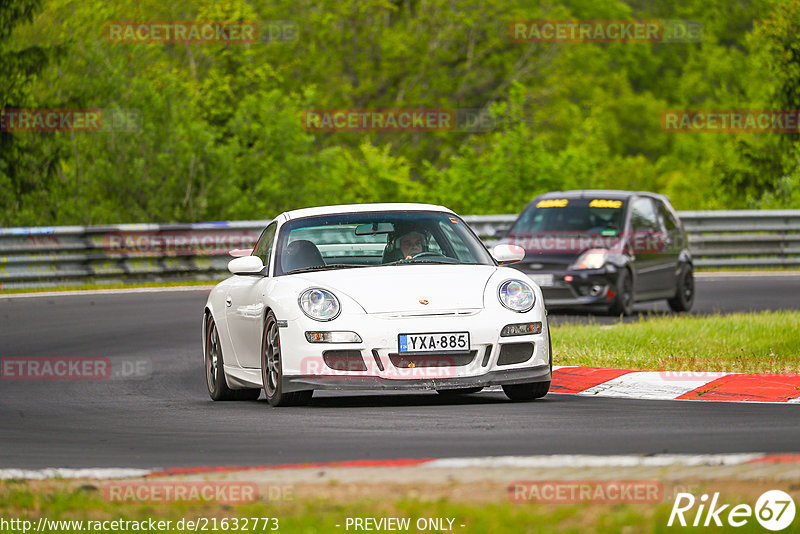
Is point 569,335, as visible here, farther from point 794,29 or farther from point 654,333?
point 794,29

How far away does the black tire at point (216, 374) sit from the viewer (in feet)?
37.4

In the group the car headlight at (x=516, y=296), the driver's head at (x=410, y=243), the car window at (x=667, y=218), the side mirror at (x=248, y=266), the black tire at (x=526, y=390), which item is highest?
the driver's head at (x=410, y=243)

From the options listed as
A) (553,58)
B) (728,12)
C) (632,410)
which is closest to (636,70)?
(728,12)

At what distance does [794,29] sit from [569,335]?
75.9ft

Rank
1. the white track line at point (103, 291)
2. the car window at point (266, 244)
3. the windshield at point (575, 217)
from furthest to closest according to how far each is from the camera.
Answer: the white track line at point (103, 291)
the windshield at point (575, 217)
the car window at point (266, 244)

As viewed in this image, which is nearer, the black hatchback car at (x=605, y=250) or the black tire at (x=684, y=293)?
the black hatchback car at (x=605, y=250)

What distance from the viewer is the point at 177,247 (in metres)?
26.0

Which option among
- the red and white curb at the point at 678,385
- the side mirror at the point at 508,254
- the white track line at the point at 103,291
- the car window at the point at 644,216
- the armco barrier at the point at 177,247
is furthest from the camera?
the armco barrier at the point at 177,247

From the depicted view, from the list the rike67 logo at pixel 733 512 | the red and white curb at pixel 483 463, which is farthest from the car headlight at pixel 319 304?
the rike67 logo at pixel 733 512

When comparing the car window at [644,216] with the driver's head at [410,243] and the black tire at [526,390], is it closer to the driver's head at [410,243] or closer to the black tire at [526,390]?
the driver's head at [410,243]

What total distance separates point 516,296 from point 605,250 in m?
9.07

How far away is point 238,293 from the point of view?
11.2 m

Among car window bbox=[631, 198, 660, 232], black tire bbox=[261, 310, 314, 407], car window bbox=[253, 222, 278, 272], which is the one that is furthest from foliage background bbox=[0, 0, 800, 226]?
black tire bbox=[261, 310, 314, 407]

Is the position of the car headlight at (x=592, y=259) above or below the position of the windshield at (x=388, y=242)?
below
